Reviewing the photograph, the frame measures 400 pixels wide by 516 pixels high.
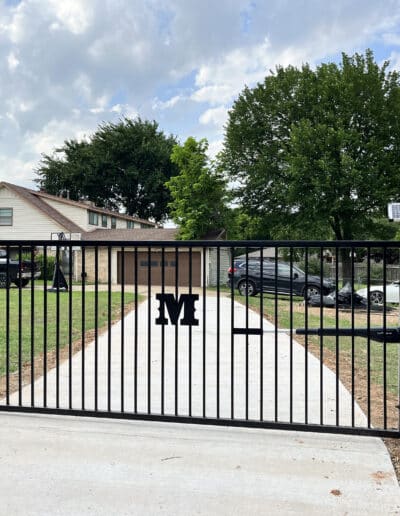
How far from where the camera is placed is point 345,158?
20.4m

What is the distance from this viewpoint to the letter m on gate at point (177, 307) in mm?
3298

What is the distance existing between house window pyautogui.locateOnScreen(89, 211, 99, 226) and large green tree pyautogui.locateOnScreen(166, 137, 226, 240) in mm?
6359

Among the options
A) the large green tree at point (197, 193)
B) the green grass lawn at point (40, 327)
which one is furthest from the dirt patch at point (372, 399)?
the large green tree at point (197, 193)

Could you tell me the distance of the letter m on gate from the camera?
3298 mm

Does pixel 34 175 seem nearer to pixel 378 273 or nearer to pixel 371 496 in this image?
pixel 378 273

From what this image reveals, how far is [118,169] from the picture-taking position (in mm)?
42969

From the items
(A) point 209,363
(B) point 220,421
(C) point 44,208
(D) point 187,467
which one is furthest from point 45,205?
(D) point 187,467

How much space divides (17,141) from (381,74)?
65.6 feet

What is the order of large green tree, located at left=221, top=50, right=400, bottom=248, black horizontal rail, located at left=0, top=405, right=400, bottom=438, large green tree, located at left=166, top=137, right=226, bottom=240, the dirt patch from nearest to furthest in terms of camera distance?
the dirt patch < black horizontal rail, located at left=0, top=405, right=400, bottom=438 < large green tree, located at left=221, top=50, right=400, bottom=248 < large green tree, located at left=166, top=137, right=226, bottom=240

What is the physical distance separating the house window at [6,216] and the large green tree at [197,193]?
32.3 feet

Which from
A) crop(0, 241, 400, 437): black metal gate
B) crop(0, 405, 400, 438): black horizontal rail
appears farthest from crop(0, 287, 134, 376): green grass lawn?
crop(0, 405, 400, 438): black horizontal rail

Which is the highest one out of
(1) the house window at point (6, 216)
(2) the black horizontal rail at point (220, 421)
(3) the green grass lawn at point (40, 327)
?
(1) the house window at point (6, 216)

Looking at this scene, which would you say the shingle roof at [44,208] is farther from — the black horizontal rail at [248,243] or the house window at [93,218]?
the black horizontal rail at [248,243]

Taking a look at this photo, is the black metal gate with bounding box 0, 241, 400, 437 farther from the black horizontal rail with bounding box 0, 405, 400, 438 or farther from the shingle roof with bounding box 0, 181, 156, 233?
the shingle roof with bounding box 0, 181, 156, 233
